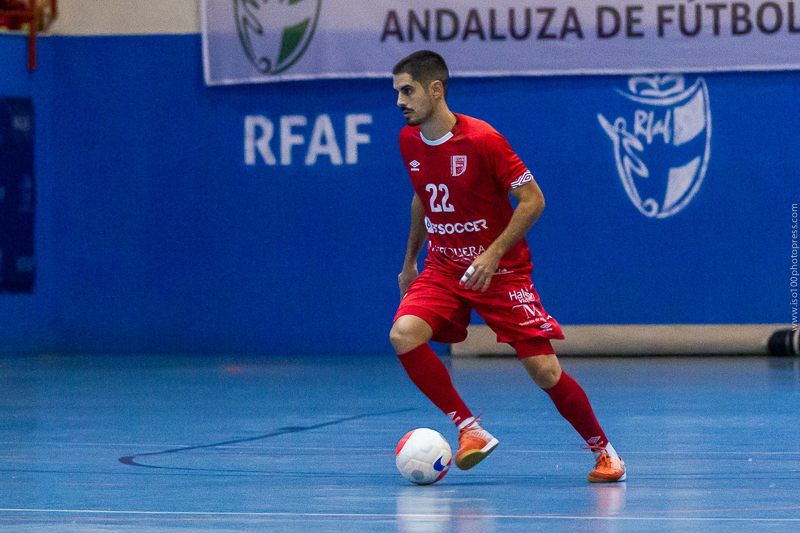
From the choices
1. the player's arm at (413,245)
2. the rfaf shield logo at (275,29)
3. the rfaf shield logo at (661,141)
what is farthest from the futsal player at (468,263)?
the rfaf shield logo at (275,29)

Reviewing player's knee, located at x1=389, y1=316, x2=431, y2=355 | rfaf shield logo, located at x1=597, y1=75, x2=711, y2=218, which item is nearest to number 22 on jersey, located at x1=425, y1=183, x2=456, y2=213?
player's knee, located at x1=389, y1=316, x2=431, y2=355

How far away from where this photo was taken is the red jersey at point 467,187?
177 inches

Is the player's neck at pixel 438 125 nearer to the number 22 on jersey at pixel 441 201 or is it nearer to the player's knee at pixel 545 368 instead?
the number 22 on jersey at pixel 441 201

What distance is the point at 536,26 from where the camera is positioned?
10.7 metres

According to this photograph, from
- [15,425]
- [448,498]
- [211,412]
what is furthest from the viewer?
[211,412]

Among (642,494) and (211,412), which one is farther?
(211,412)

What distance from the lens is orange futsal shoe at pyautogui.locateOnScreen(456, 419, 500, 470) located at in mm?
4367

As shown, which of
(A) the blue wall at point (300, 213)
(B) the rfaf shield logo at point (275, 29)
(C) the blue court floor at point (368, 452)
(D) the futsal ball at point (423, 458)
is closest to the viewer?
(C) the blue court floor at point (368, 452)

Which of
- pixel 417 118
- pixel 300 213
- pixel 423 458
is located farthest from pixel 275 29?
pixel 423 458

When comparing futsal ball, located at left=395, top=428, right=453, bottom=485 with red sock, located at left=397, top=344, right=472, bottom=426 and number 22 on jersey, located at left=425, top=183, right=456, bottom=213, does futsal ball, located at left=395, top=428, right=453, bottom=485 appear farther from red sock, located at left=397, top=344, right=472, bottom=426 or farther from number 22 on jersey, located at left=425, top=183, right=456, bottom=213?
number 22 on jersey, located at left=425, top=183, right=456, bottom=213

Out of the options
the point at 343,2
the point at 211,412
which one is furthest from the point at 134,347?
the point at 211,412

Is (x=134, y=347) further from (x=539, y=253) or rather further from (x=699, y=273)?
(x=699, y=273)

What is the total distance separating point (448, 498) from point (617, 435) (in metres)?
1.95

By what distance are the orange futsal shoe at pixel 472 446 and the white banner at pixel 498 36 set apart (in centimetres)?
674
